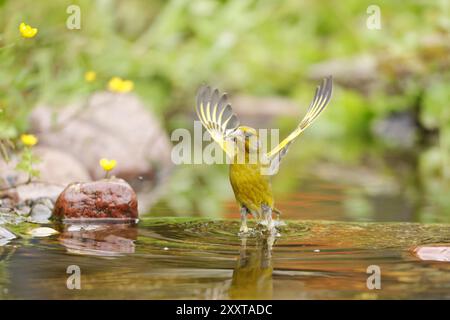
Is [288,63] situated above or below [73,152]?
above

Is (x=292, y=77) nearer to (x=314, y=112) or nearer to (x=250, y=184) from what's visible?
(x=314, y=112)

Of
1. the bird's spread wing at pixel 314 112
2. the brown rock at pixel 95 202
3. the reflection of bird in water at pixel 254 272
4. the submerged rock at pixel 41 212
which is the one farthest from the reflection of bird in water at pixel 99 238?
the bird's spread wing at pixel 314 112

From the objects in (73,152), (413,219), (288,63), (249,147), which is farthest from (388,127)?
(249,147)

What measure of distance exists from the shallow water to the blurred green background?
1043mm

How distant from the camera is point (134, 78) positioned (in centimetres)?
1312

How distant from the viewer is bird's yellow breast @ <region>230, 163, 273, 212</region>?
5.33 metres

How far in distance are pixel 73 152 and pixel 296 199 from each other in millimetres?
2280

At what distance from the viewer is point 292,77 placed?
16422 mm

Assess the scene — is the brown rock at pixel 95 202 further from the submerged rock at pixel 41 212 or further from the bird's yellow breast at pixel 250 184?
the bird's yellow breast at pixel 250 184

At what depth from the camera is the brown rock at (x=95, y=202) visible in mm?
5719

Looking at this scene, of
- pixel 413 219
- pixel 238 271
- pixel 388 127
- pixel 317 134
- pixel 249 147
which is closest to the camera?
pixel 238 271

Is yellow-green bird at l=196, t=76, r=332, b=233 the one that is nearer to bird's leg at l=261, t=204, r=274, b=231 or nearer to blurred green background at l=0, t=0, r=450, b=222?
bird's leg at l=261, t=204, r=274, b=231

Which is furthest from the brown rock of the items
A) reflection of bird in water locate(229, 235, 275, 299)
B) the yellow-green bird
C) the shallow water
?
reflection of bird in water locate(229, 235, 275, 299)

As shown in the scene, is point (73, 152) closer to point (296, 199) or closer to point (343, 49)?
point (296, 199)
